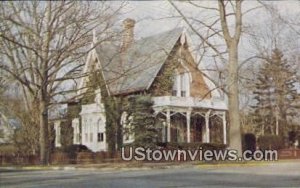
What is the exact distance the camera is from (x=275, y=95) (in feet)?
152

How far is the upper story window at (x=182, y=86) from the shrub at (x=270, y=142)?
26.9 feet

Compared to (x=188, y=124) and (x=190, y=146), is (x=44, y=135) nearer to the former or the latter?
(x=190, y=146)

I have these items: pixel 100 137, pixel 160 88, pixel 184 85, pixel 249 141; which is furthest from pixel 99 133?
pixel 249 141

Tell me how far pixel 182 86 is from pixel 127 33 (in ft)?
48.8

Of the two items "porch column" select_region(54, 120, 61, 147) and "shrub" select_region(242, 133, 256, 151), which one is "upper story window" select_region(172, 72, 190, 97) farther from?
"porch column" select_region(54, 120, 61, 147)

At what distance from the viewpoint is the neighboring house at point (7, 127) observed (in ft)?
136

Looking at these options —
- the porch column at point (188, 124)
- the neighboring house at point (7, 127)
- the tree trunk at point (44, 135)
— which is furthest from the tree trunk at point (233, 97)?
the neighboring house at point (7, 127)

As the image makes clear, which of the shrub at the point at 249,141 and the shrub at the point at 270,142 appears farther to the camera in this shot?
the shrub at the point at 249,141

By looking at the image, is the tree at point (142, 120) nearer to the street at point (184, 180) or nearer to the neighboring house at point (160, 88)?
the neighboring house at point (160, 88)

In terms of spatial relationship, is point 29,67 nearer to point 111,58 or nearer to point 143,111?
point 111,58

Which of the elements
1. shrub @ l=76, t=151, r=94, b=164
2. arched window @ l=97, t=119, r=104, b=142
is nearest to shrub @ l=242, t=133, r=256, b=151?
shrub @ l=76, t=151, r=94, b=164

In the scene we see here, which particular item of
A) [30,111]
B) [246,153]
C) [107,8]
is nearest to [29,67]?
[107,8]

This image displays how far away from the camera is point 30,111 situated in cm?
3966

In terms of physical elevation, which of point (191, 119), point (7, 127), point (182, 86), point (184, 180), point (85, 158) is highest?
point (182, 86)
